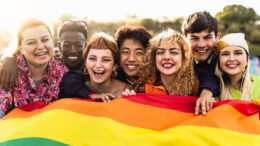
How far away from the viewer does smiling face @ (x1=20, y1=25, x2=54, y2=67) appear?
11.5 feet

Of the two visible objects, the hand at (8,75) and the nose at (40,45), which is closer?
the hand at (8,75)

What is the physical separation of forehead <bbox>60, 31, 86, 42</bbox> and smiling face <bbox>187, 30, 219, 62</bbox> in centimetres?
214

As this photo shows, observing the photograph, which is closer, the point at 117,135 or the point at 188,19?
the point at 117,135

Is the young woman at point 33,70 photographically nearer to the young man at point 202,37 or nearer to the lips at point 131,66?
the lips at point 131,66

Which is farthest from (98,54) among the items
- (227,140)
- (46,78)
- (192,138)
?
(227,140)

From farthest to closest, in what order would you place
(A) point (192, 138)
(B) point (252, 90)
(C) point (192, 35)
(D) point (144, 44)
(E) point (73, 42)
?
(E) point (73, 42)
(C) point (192, 35)
(D) point (144, 44)
(B) point (252, 90)
(A) point (192, 138)

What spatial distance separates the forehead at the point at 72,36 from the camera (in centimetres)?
475

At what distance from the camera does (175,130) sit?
271 cm

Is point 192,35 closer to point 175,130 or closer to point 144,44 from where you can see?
point 144,44

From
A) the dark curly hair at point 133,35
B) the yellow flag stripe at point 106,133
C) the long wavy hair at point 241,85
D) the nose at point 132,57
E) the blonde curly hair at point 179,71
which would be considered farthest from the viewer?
the dark curly hair at point 133,35

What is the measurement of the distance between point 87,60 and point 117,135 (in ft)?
4.73

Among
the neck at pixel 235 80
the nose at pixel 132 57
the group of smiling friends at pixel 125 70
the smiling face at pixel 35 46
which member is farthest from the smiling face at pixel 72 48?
the neck at pixel 235 80

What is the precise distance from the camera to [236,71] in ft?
11.7

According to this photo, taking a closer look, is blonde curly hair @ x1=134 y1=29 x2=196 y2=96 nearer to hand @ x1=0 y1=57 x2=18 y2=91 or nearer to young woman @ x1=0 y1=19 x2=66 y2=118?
young woman @ x1=0 y1=19 x2=66 y2=118
